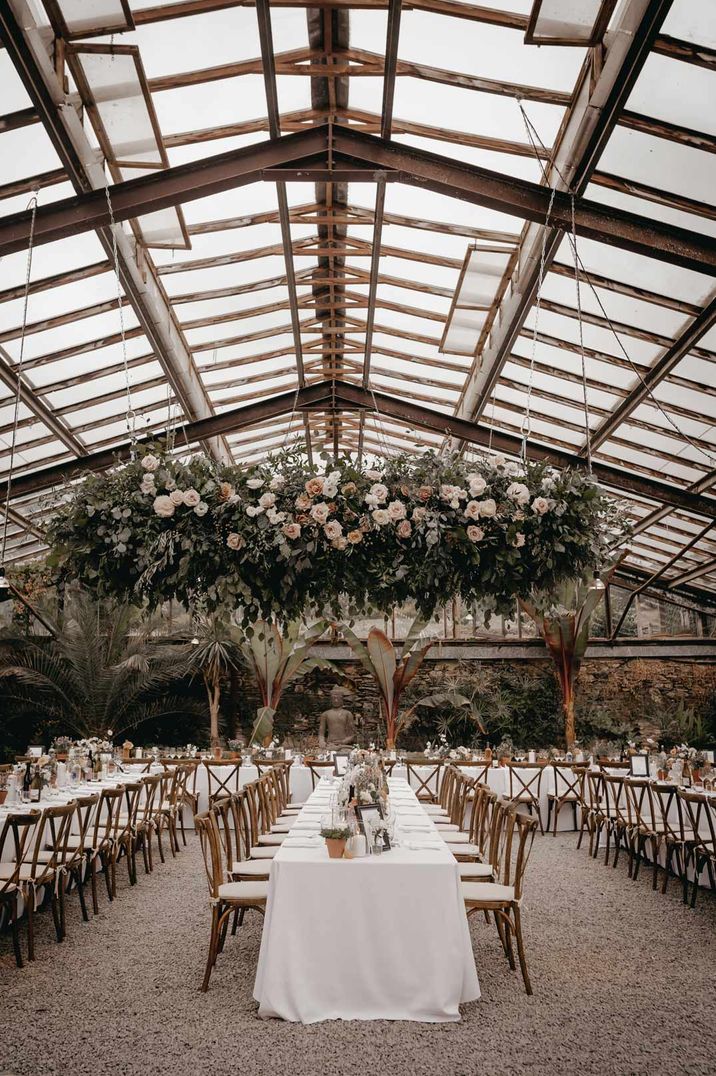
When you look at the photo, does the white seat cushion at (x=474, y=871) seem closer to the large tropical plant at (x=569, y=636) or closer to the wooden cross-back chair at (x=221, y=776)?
the wooden cross-back chair at (x=221, y=776)

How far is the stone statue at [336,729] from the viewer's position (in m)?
14.1

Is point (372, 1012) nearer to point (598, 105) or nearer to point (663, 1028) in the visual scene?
point (663, 1028)

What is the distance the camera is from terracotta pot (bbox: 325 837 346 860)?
13.4ft

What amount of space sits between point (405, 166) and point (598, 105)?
4.93 feet

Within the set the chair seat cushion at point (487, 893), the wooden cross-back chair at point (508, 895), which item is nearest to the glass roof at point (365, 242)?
the wooden cross-back chair at point (508, 895)

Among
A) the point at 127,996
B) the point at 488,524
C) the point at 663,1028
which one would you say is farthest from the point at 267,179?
the point at 663,1028

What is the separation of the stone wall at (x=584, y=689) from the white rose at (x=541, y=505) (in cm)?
1071

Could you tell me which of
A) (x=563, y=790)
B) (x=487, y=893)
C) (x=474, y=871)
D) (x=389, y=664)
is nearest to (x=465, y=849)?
(x=474, y=871)

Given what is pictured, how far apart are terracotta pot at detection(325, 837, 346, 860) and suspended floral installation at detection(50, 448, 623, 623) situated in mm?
1290

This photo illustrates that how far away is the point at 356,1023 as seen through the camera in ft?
12.3

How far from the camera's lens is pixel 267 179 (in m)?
5.97

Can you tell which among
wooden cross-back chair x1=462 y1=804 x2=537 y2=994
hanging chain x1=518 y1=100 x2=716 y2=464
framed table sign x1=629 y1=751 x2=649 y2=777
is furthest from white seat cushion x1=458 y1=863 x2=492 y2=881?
framed table sign x1=629 y1=751 x2=649 y2=777

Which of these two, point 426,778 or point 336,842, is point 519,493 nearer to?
point 336,842

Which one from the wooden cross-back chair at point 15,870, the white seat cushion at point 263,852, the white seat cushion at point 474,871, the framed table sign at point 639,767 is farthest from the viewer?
the framed table sign at point 639,767
